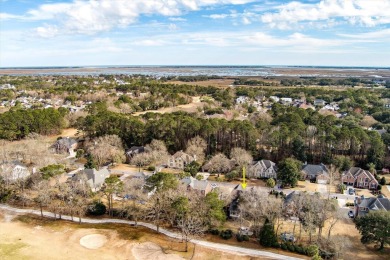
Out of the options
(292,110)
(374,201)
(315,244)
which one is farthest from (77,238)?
(292,110)

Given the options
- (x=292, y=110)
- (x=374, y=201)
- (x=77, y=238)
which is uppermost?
(x=292, y=110)

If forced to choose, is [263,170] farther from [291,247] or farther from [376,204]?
[291,247]

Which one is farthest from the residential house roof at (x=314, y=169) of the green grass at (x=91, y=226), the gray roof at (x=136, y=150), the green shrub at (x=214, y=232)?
the green grass at (x=91, y=226)

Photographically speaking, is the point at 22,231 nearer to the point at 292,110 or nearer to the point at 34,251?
the point at 34,251

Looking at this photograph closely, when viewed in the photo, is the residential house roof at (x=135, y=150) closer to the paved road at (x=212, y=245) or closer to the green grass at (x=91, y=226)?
the paved road at (x=212, y=245)

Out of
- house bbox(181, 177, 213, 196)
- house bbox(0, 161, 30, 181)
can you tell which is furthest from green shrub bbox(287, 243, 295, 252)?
house bbox(0, 161, 30, 181)

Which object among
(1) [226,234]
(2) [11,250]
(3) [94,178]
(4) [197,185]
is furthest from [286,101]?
(2) [11,250]

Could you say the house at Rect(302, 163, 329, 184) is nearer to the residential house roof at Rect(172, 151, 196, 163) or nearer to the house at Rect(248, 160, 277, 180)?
the house at Rect(248, 160, 277, 180)
